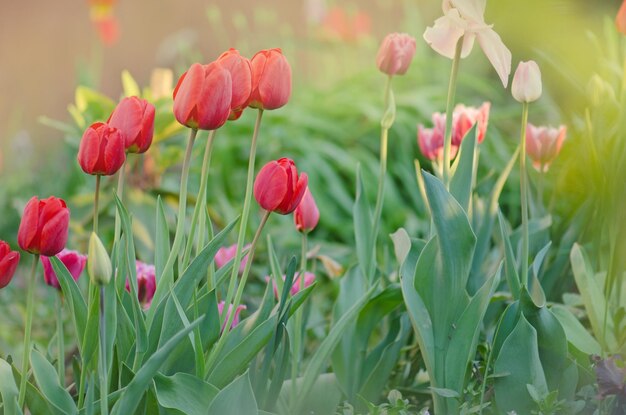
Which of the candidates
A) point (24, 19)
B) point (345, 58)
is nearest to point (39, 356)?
point (345, 58)

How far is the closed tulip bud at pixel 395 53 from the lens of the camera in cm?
134

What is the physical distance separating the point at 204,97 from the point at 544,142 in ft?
2.20

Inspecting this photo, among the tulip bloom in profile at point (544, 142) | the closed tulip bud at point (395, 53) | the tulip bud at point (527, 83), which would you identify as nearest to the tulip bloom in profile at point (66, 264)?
the closed tulip bud at point (395, 53)

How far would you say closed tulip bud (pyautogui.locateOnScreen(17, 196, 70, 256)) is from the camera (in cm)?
101

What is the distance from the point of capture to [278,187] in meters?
1.06

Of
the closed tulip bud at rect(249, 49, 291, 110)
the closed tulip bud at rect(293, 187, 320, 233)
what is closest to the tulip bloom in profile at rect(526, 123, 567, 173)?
the closed tulip bud at rect(293, 187, 320, 233)

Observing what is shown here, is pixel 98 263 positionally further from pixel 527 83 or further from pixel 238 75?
pixel 527 83

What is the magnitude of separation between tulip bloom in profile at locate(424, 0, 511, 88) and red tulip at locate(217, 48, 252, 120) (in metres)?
0.25

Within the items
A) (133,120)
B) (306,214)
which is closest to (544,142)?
(306,214)

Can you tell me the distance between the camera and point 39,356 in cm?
111

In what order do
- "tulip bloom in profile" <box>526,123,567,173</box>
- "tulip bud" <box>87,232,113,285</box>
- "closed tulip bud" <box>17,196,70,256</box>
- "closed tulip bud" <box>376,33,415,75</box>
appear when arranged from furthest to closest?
"tulip bloom in profile" <box>526,123,567,173</box>
"closed tulip bud" <box>376,33,415,75</box>
"closed tulip bud" <box>17,196,70,256</box>
"tulip bud" <box>87,232,113,285</box>

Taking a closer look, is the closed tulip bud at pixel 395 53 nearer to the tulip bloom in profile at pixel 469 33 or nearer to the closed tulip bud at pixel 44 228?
the tulip bloom in profile at pixel 469 33

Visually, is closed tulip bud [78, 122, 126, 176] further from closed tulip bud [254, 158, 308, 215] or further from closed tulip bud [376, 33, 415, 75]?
closed tulip bud [376, 33, 415, 75]

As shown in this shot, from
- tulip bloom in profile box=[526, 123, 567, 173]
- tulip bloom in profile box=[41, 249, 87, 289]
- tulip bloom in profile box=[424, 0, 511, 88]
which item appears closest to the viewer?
tulip bloom in profile box=[424, 0, 511, 88]
